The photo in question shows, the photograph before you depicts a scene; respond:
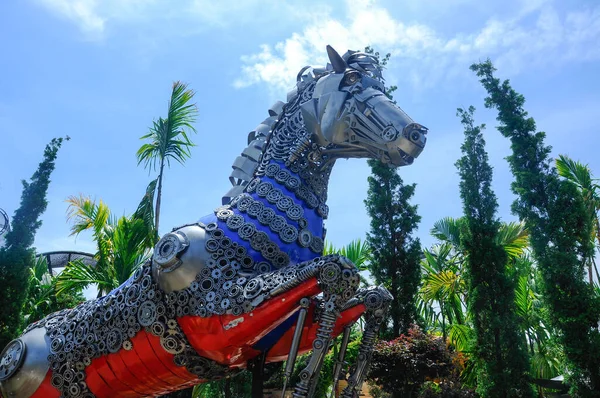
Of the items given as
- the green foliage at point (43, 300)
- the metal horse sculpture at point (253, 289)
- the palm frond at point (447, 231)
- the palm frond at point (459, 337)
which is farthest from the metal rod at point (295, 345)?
the palm frond at point (447, 231)

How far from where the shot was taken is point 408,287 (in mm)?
10742

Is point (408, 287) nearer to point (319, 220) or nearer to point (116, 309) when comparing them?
point (319, 220)

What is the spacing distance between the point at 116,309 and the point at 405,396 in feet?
20.4

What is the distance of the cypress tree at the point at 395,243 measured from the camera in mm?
10641

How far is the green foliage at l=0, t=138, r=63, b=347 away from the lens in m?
8.80

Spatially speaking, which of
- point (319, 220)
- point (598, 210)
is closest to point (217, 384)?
point (319, 220)

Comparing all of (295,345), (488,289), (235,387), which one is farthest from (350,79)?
(235,387)

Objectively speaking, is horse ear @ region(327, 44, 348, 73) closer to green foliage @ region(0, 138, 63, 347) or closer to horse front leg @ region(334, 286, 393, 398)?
horse front leg @ region(334, 286, 393, 398)

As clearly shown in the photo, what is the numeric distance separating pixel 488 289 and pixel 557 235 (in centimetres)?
166

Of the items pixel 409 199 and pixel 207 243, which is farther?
pixel 409 199

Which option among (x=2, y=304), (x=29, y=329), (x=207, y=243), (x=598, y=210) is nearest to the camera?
(x=207, y=243)

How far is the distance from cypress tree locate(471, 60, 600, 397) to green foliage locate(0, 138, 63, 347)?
30.5 ft

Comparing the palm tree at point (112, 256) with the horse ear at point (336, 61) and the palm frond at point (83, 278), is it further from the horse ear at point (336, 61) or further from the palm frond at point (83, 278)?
the horse ear at point (336, 61)

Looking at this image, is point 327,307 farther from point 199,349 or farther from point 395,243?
point 395,243
